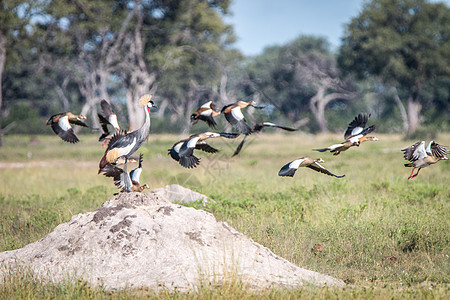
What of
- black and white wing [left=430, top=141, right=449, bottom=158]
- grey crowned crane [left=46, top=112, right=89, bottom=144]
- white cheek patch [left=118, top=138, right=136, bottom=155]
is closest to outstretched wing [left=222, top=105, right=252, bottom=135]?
white cheek patch [left=118, top=138, right=136, bottom=155]

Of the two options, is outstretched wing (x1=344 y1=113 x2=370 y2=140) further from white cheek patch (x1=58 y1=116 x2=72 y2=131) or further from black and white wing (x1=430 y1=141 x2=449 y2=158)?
white cheek patch (x1=58 y1=116 x2=72 y2=131)

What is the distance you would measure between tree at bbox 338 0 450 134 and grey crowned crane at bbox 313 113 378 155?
2861cm

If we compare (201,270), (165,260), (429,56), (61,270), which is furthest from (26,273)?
(429,56)

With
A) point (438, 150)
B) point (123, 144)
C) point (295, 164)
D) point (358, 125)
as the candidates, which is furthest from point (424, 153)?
point (123, 144)

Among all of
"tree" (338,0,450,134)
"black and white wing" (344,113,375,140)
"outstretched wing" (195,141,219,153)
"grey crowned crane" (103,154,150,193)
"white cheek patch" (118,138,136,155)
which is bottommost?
"grey crowned crane" (103,154,150,193)

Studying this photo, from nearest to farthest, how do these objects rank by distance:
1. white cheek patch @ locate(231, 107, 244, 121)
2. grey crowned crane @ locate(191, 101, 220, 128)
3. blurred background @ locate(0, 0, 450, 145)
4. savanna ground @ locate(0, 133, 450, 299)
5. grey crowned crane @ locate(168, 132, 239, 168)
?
savanna ground @ locate(0, 133, 450, 299), grey crowned crane @ locate(168, 132, 239, 168), white cheek patch @ locate(231, 107, 244, 121), grey crowned crane @ locate(191, 101, 220, 128), blurred background @ locate(0, 0, 450, 145)

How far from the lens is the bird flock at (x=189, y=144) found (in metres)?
6.83

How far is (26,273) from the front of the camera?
6.48 m

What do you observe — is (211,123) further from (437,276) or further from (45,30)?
(45,30)

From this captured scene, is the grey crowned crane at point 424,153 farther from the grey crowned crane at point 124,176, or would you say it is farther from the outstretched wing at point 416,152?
the grey crowned crane at point 124,176

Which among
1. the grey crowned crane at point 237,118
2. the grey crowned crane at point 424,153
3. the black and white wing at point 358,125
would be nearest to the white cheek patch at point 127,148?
the grey crowned crane at point 237,118

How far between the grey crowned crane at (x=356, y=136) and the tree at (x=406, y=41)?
93.9 ft

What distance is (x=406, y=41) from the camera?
36.1 meters

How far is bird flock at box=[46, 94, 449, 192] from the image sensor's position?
22.4ft
